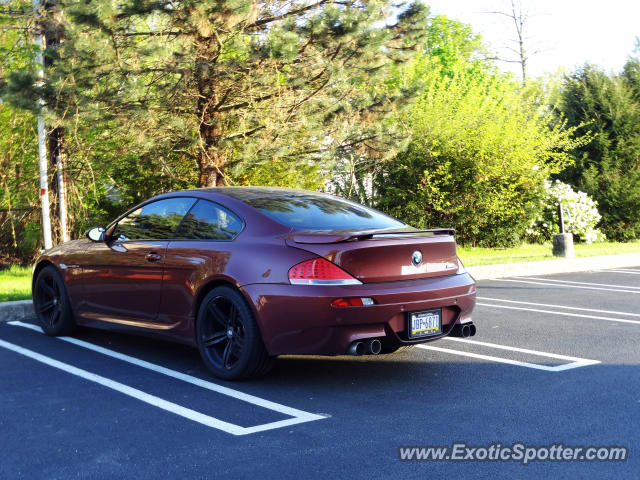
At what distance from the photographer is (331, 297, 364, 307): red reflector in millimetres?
4863

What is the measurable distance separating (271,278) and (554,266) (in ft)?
34.0

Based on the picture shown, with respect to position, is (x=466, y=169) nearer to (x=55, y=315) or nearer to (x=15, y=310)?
(x=15, y=310)

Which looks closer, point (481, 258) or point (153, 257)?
point (153, 257)

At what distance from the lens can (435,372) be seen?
5.66 meters

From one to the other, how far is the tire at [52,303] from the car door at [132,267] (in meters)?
0.31

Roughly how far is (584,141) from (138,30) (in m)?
14.9

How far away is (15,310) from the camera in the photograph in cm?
834

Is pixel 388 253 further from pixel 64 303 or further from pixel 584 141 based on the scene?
pixel 584 141

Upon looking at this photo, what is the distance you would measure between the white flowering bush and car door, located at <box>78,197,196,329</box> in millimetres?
16472

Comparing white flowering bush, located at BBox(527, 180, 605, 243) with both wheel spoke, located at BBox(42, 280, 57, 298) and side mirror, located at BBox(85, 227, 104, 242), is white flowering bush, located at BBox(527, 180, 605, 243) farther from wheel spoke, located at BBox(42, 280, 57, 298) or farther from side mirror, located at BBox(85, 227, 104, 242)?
side mirror, located at BBox(85, 227, 104, 242)

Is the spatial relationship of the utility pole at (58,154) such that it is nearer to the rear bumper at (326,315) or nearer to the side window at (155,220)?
the side window at (155,220)

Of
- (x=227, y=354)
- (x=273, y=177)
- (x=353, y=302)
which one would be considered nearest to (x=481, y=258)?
(x=273, y=177)

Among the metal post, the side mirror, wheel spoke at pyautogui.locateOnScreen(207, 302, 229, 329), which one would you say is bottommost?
wheel spoke at pyautogui.locateOnScreen(207, 302, 229, 329)

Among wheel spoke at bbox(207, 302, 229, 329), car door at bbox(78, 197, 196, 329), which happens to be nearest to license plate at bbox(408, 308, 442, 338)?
wheel spoke at bbox(207, 302, 229, 329)
